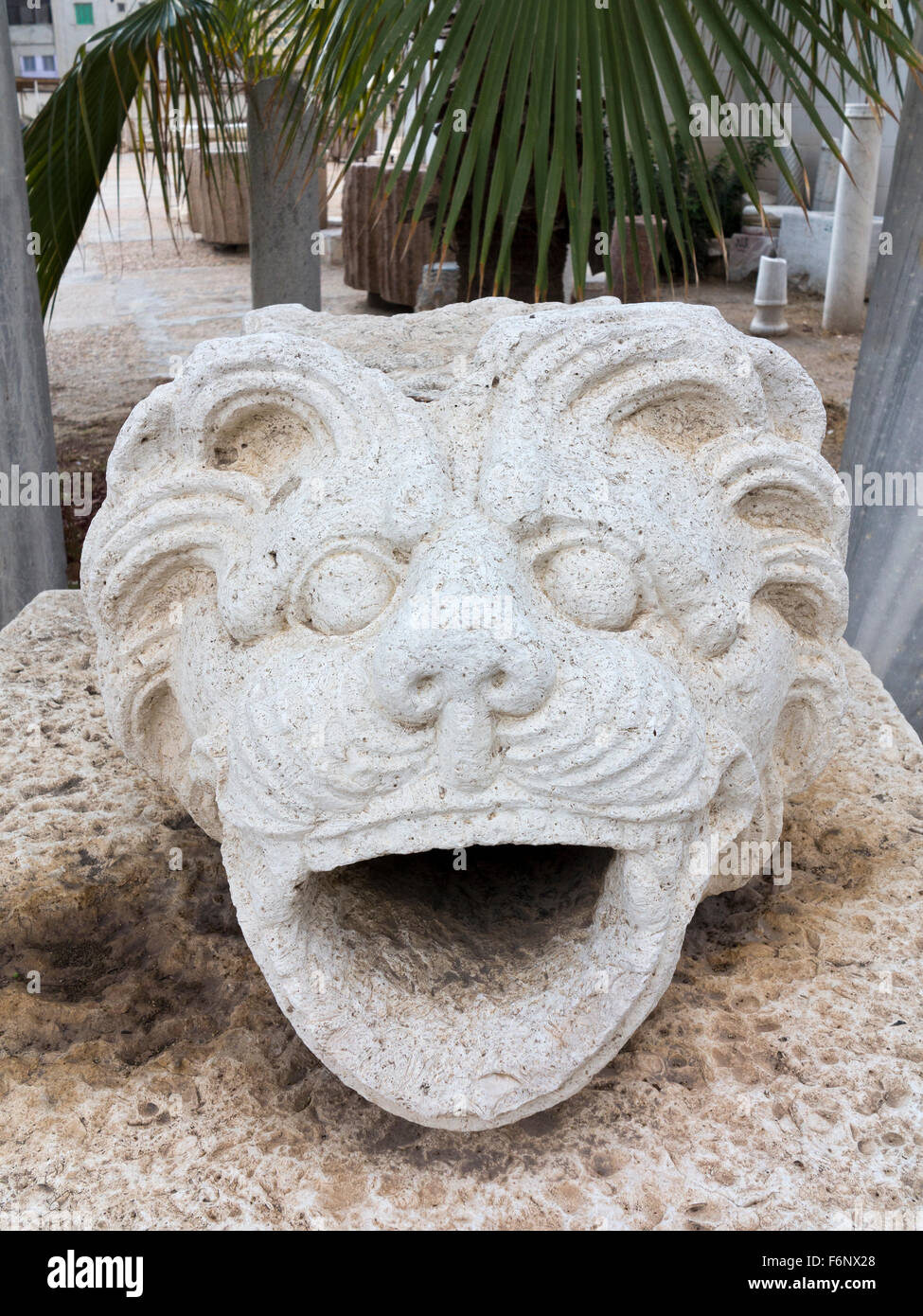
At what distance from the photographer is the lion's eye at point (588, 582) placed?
5.59 feet

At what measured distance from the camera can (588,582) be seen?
170cm

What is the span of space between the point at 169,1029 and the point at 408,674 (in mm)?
780

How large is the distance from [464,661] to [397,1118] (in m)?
0.72

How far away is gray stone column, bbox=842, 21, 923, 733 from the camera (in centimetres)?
322

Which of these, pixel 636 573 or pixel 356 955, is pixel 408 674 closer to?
pixel 636 573

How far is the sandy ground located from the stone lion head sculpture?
145 inches

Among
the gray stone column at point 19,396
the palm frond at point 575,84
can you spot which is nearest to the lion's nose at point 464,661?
the palm frond at point 575,84

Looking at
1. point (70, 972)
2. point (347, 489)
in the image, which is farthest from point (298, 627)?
point (70, 972)
